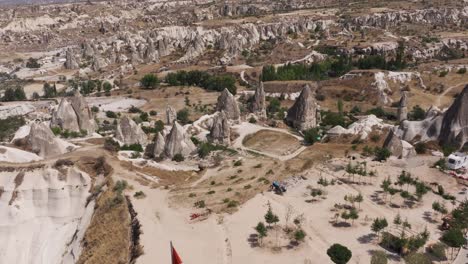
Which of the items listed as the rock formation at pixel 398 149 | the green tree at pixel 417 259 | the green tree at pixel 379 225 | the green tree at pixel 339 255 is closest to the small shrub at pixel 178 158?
the rock formation at pixel 398 149

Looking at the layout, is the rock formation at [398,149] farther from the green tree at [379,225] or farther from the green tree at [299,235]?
the green tree at [299,235]

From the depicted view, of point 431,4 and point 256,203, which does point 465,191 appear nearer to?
point 256,203

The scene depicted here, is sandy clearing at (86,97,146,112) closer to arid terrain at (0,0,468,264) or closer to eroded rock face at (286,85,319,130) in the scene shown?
arid terrain at (0,0,468,264)

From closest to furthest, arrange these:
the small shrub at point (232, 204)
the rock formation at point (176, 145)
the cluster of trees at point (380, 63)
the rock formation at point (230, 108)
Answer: the small shrub at point (232, 204)
the rock formation at point (176, 145)
the rock formation at point (230, 108)
the cluster of trees at point (380, 63)

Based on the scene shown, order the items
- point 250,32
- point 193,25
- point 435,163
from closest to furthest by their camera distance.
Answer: point 435,163, point 250,32, point 193,25

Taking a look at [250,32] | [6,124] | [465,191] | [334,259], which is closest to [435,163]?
[465,191]

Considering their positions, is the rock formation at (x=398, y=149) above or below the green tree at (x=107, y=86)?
above

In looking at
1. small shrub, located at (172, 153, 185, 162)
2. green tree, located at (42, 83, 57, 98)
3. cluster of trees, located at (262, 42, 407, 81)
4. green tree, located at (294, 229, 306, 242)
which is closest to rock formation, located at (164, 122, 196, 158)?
small shrub, located at (172, 153, 185, 162)
